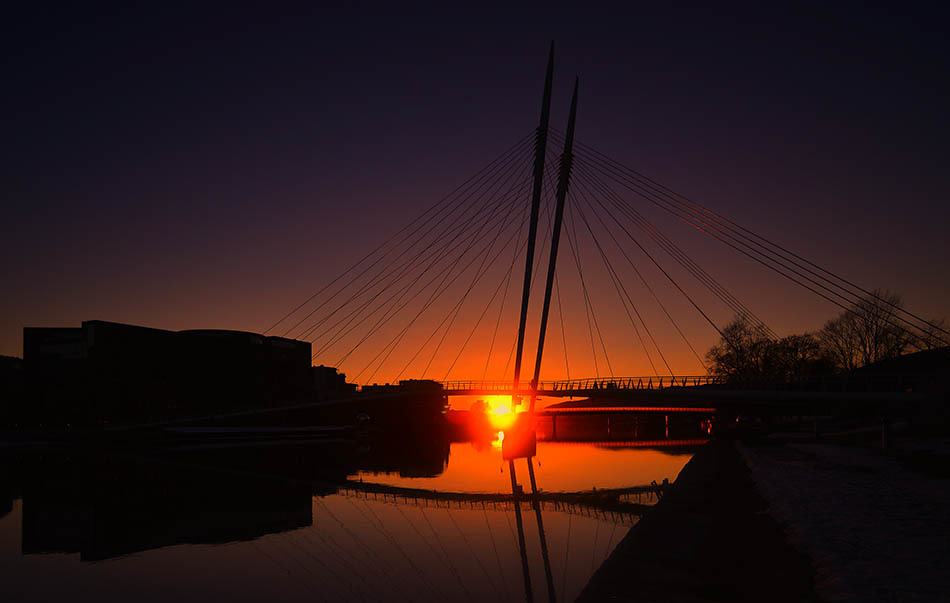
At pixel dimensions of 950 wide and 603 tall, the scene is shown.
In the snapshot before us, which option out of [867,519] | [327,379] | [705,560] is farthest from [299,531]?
[327,379]

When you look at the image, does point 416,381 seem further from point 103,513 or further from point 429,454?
point 103,513

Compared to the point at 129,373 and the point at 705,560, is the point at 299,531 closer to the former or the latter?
the point at 705,560

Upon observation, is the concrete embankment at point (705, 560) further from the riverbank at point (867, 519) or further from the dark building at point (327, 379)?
the dark building at point (327, 379)

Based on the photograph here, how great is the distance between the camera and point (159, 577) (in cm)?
1544

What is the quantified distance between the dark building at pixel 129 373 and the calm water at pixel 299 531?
31.4 m

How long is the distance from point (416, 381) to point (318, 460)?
117292mm

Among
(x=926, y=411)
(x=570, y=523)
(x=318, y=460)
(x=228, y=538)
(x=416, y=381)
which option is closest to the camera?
(x=926, y=411)

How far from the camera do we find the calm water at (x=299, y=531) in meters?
14.8

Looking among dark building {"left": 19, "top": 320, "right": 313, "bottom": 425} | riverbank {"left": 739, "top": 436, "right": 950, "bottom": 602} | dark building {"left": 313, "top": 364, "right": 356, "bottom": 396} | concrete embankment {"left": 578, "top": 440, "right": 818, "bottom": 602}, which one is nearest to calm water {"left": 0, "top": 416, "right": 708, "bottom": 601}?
concrete embankment {"left": 578, "top": 440, "right": 818, "bottom": 602}

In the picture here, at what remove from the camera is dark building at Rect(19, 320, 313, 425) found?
70.1m

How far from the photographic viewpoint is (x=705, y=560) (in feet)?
43.8

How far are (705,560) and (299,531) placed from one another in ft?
43.1

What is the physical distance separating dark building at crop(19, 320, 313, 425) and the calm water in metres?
31.4

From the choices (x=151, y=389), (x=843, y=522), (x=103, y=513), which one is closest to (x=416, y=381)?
(x=151, y=389)
